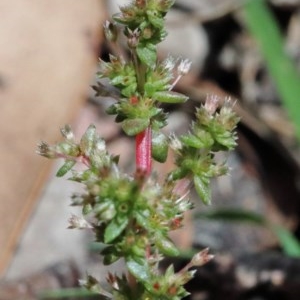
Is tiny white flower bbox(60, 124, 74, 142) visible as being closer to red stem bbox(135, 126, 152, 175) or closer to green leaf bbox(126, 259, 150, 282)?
red stem bbox(135, 126, 152, 175)

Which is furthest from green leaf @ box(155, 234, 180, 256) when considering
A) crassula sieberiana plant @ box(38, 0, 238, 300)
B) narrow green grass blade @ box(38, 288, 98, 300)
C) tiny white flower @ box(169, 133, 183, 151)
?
narrow green grass blade @ box(38, 288, 98, 300)

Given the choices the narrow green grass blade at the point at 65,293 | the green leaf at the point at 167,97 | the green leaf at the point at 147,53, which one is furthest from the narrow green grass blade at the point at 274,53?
the green leaf at the point at 147,53

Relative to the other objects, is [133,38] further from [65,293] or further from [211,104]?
[65,293]

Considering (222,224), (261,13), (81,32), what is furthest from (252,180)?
(81,32)

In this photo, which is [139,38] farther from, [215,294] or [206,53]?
[206,53]

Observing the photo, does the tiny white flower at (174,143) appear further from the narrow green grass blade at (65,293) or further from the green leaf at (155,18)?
the narrow green grass blade at (65,293)
